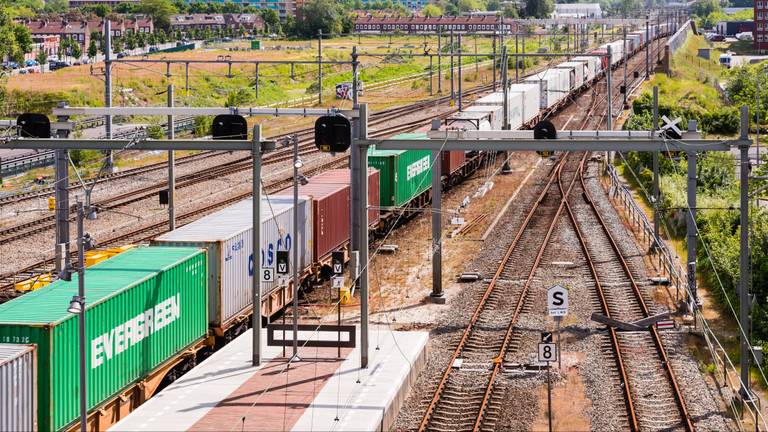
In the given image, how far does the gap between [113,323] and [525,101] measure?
147 ft

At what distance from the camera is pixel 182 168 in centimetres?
5341

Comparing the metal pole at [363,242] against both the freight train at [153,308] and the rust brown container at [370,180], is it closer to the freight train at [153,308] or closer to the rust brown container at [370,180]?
the freight train at [153,308]

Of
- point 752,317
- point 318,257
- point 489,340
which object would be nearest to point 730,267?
point 752,317

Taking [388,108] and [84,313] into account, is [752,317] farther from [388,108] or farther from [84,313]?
[388,108]

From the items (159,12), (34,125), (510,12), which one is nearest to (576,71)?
(34,125)

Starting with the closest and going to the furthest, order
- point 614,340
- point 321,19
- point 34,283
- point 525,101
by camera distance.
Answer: point 614,340
point 34,283
point 525,101
point 321,19

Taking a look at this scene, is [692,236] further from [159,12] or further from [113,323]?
[159,12]

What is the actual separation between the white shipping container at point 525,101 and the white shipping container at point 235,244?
30286mm

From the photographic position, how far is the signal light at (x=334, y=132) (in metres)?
22.3

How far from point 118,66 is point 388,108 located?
3016cm

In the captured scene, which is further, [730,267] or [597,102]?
[597,102]

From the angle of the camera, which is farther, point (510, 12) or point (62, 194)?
point (510, 12)

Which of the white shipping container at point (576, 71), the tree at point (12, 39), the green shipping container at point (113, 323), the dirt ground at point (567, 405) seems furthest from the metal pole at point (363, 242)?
the tree at point (12, 39)

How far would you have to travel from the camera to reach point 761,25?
506 ft
